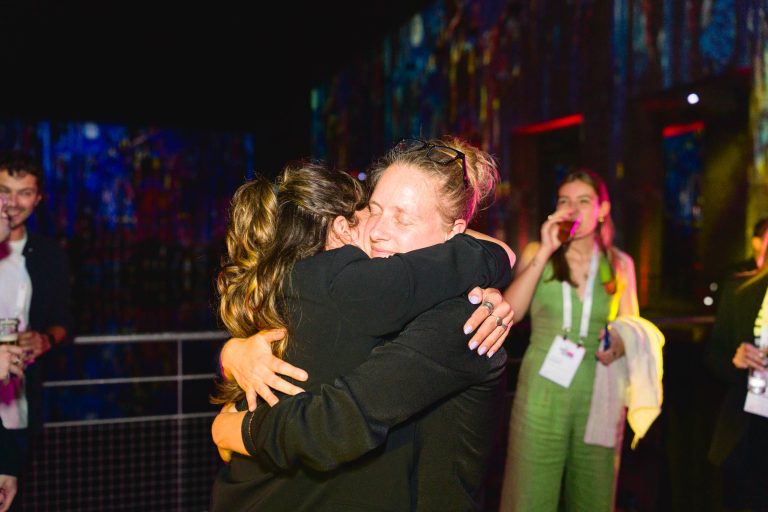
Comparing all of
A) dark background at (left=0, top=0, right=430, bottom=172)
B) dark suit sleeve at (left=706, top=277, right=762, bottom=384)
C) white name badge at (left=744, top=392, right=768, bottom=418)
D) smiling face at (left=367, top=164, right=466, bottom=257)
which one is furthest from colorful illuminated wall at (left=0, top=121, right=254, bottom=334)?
smiling face at (left=367, top=164, right=466, bottom=257)

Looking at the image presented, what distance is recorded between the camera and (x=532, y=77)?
605 cm

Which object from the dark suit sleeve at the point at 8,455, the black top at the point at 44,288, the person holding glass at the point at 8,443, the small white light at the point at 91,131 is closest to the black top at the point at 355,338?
the person holding glass at the point at 8,443

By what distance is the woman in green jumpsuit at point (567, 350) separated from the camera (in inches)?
96.7

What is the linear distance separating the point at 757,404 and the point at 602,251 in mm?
879

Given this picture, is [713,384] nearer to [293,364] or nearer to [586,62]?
[586,62]

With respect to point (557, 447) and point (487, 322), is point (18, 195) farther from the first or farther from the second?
point (557, 447)

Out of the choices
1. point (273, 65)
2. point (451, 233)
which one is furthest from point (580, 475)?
point (273, 65)

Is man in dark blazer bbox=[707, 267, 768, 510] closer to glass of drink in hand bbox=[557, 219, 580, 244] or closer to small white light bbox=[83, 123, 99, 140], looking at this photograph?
glass of drink in hand bbox=[557, 219, 580, 244]

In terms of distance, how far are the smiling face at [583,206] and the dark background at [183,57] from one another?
617 centimetres

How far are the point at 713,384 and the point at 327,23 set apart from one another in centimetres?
698

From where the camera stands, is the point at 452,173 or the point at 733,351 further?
the point at 733,351

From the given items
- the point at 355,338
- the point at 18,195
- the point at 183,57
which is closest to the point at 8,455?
the point at 18,195

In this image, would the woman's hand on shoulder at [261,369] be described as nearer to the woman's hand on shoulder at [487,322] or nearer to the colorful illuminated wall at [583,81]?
the woman's hand on shoulder at [487,322]

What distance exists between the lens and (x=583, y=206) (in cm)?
268
